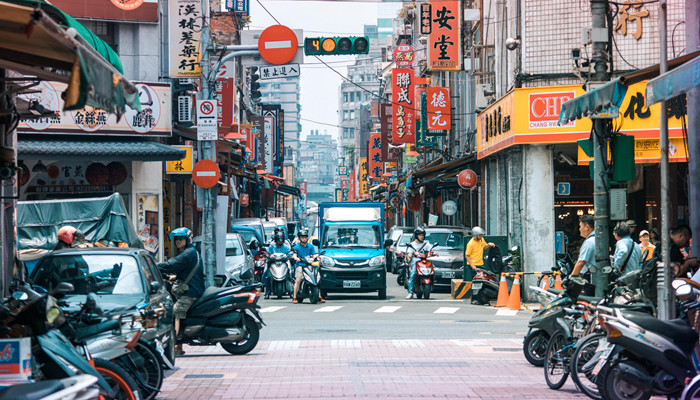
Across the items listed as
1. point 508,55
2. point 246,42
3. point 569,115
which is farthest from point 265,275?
point 569,115

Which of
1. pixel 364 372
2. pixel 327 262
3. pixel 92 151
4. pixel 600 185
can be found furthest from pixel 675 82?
pixel 92 151

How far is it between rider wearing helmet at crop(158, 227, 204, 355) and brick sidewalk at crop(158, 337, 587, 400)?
0.86 metres

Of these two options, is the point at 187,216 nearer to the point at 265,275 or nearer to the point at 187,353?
the point at 265,275

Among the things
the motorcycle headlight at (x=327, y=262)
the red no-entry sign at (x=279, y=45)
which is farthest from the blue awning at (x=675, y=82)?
the motorcycle headlight at (x=327, y=262)

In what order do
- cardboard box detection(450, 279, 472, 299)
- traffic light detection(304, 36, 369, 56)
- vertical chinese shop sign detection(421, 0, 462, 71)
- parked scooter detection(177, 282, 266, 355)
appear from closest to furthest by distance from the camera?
parked scooter detection(177, 282, 266, 355) < traffic light detection(304, 36, 369, 56) < cardboard box detection(450, 279, 472, 299) < vertical chinese shop sign detection(421, 0, 462, 71)

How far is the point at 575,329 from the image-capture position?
1176 centimetres

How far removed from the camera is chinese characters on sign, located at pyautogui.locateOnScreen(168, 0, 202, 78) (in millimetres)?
26938

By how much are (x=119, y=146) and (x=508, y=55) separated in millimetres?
11531

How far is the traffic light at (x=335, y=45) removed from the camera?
18.9 metres

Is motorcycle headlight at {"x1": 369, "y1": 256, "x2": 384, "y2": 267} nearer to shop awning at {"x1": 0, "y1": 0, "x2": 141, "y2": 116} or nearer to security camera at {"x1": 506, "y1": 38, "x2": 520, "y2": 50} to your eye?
security camera at {"x1": 506, "y1": 38, "x2": 520, "y2": 50}

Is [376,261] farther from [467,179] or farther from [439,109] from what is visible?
[439,109]

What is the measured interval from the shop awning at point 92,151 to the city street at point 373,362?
21.8ft

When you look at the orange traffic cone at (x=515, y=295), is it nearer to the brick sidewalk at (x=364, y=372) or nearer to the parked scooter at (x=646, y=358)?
the brick sidewalk at (x=364, y=372)

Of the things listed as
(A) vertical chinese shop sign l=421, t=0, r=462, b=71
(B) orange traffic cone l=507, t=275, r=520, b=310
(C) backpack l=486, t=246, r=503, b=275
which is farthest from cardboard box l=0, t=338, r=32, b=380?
(A) vertical chinese shop sign l=421, t=0, r=462, b=71
